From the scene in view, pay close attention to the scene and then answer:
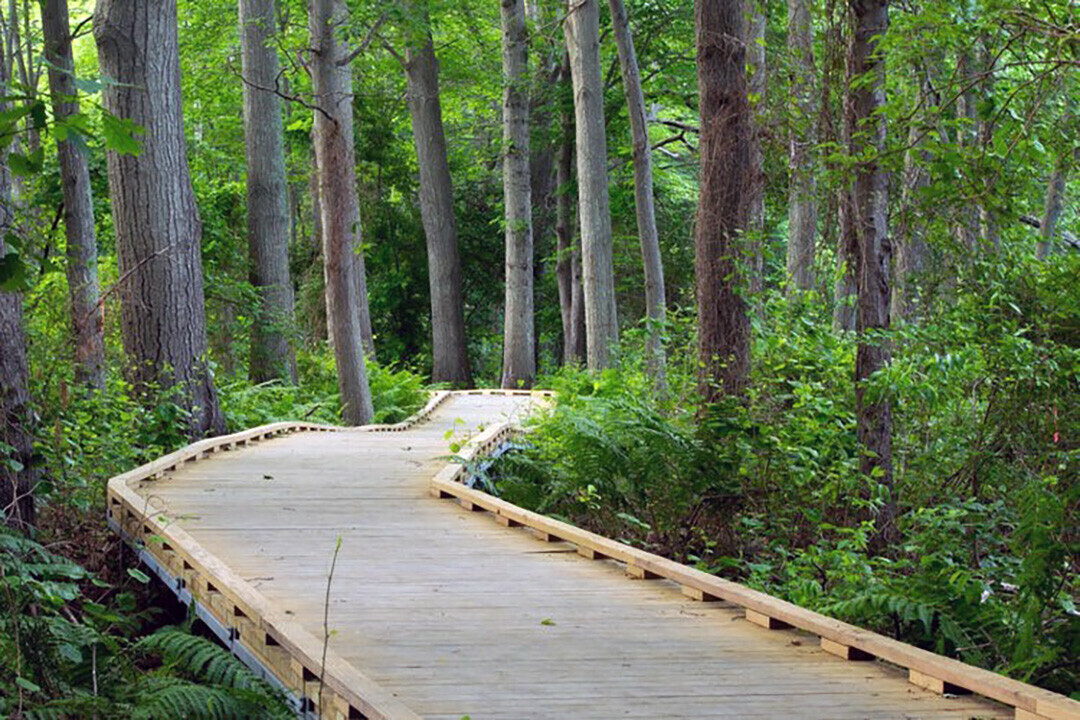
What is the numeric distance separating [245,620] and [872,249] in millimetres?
4888

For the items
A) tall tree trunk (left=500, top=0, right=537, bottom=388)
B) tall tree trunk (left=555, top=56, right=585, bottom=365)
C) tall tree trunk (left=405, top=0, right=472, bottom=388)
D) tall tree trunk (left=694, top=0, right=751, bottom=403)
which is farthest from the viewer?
tall tree trunk (left=405, top=0, right=472, bottom=388)

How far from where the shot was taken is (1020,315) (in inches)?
375

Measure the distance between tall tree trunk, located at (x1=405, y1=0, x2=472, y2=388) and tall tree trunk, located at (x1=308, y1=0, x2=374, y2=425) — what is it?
8732mm

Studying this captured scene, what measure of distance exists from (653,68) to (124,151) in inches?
952

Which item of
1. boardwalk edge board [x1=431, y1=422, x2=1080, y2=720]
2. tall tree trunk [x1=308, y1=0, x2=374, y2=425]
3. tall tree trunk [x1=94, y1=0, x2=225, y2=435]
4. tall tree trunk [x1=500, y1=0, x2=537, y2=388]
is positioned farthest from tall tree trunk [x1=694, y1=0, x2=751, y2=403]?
tall tree trunk [x1=500, y1=0, x2=537, y2=388]

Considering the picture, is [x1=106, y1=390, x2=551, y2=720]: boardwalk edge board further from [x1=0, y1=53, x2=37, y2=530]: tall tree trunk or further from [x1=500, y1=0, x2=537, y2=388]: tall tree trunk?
[x1=500, y1=0, x2=537, y2=388]: tall tree trunk

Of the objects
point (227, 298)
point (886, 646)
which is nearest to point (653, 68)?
point (227, 298)

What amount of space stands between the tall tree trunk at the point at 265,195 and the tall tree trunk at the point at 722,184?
30.5 feet

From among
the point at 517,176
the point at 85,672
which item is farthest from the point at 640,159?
the point at 85,672

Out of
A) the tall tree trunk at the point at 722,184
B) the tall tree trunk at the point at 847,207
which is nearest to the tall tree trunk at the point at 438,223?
the tall tree trunk at the point at 722,184

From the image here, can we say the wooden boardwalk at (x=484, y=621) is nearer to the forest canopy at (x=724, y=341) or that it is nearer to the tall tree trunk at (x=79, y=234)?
the forest canopy at (x=724, y=341)

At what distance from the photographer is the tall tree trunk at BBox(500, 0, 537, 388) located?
2380cm

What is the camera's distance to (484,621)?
5.86 m

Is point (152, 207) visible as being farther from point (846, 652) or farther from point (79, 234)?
Result: point (846, 652)
